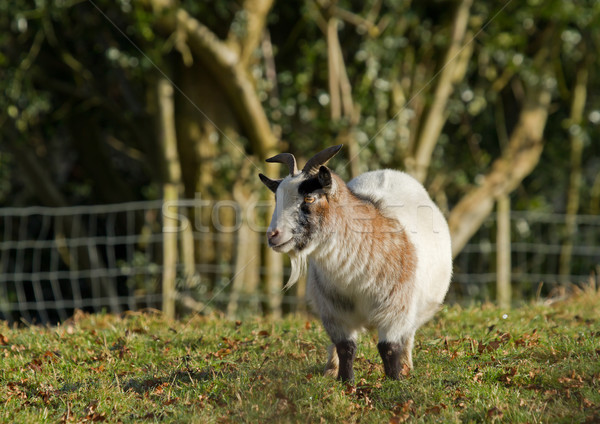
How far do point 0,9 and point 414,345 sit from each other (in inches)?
237

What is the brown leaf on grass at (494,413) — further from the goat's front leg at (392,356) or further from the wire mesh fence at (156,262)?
the wire mesh fence at (156,262)

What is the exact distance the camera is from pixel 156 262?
9.02 m

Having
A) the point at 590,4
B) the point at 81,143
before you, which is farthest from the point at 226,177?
the point at 590,4

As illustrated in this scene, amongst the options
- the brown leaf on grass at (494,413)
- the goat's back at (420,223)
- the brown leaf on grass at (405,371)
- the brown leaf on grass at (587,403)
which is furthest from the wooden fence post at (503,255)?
the brown leaf on grass at (494,413)

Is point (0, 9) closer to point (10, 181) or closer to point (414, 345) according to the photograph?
point (10, 181)

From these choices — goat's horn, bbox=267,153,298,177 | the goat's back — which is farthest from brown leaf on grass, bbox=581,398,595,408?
goat's horn, bbox=267,153,298,177

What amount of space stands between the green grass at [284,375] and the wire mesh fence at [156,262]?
257cm

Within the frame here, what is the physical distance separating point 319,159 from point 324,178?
12cm

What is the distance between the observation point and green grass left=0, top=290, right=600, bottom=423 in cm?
387

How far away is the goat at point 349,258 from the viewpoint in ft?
14.6

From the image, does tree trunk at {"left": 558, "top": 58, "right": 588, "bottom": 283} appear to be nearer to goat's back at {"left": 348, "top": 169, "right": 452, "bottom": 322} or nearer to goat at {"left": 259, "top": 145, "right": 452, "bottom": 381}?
goat's back at {"left": 348, "top": 169, "right": 452, "bottom": 322}

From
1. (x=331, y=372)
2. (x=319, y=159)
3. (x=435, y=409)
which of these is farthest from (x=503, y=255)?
(x=435, y=409)

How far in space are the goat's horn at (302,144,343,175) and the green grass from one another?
1253 mm

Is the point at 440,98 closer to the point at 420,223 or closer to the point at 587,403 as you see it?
the point at 420,223
